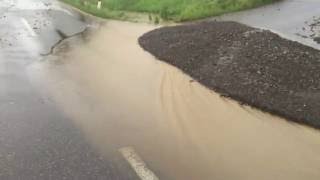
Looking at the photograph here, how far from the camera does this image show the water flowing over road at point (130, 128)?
9211 millimetres

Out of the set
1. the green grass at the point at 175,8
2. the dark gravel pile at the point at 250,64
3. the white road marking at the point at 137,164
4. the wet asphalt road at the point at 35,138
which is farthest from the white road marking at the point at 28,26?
the white road marking at the point at 137,164

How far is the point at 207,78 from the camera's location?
45.2 feet

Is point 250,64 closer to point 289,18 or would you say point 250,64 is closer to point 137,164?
point 137,164

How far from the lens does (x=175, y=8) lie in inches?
957

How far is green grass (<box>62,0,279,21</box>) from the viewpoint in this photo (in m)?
23.1

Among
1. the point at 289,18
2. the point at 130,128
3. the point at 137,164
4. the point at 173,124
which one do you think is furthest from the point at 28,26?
the point at 137,164

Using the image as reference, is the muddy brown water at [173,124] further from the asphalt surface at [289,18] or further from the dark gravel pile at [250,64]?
the asphalt surface at [289,18]

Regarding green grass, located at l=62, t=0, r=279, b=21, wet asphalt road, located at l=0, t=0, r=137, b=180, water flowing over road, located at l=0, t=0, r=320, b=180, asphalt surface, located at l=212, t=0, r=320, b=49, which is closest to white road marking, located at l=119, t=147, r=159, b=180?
water flowing over road, located at l=0, t=0, r=320, b=180

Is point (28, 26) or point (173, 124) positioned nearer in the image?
point (173, 124)

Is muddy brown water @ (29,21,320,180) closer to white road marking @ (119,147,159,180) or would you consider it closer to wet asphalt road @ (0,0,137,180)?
white road marking @ (119,147,159,180)

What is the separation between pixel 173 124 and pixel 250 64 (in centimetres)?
368

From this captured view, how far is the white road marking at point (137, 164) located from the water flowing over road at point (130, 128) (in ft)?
0.06

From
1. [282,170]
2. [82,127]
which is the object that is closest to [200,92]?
[82,127]

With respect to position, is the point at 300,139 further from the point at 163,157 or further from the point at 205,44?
the point at 205,44
